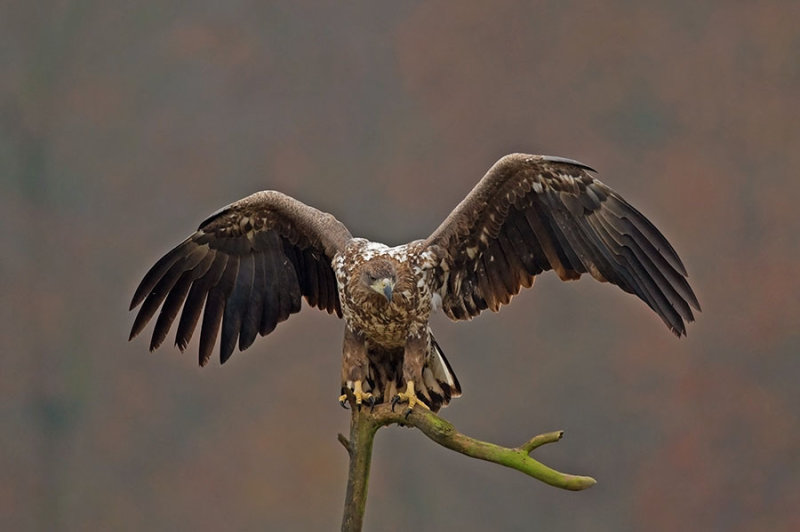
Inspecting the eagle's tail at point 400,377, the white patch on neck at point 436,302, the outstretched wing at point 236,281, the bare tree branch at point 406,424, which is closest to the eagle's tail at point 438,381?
the eagle's tail at point 400,377

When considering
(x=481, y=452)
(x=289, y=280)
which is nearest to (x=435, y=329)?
(x=289, y=280)

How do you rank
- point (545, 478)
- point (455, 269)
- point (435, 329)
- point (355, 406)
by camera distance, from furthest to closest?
point (435, 329) < point (455, 269) < point (355, 406) < point (545, 478)

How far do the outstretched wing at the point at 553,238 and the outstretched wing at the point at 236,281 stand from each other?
62 centimetres

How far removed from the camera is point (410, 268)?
4289 millimetres

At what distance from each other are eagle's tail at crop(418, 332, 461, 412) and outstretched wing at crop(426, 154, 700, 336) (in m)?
0.29

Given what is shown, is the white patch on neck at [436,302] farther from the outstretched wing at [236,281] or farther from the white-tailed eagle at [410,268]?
the outstretched wing at [236,281]

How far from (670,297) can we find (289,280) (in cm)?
163

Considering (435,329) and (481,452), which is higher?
(435,329)

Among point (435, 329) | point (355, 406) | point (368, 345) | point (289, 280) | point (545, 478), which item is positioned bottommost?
point (545, 478)

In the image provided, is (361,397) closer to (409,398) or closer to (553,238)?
(409,398)

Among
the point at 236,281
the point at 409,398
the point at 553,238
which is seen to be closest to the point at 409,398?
the point at 409,398

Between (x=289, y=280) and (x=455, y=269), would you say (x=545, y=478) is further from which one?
(x=289, y=280)

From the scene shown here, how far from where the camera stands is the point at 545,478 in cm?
347

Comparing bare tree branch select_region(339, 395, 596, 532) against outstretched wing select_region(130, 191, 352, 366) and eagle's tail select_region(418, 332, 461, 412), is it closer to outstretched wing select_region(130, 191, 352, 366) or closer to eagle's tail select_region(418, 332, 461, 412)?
eagle's tail select_region(418, 332, 461, 412)
